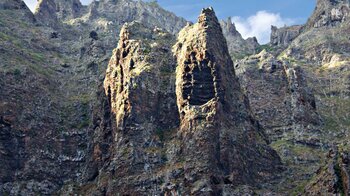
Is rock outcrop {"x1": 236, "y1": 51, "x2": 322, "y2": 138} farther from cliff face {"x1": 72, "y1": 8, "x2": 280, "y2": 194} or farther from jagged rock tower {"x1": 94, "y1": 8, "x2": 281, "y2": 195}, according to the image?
jagged rock tower {"x1": 94, "y1": 8, "x2": 281, "y2": 195}

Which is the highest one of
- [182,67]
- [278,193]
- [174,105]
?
[182,67]

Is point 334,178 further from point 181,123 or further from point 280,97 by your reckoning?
point 280,97

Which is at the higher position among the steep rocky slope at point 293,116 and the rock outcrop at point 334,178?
the steep rocky slope at point 293,116

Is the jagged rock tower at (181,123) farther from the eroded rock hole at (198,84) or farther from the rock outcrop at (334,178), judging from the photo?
the rock outcrop at (334,178)

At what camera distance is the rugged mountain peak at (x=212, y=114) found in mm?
126750

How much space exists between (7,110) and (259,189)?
6512cm

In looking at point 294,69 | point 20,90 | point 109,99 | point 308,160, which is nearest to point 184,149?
point 109,99

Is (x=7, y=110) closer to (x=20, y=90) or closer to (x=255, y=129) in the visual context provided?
(x=20, y=90)

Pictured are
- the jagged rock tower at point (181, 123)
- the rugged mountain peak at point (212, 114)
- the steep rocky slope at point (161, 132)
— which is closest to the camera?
the jagged rock tower at point (181, 123)

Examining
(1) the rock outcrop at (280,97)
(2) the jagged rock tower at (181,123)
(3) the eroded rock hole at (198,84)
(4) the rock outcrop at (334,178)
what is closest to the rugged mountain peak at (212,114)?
(3) the eroded rock hole at (198,84)

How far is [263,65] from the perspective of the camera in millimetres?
197250

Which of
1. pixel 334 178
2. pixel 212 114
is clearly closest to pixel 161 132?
pixel 212 114

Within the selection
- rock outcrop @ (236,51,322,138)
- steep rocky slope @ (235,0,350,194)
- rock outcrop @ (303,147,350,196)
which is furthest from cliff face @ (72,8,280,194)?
rock outcrop @ (236,51,322,138)

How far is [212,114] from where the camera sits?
133250 mm
